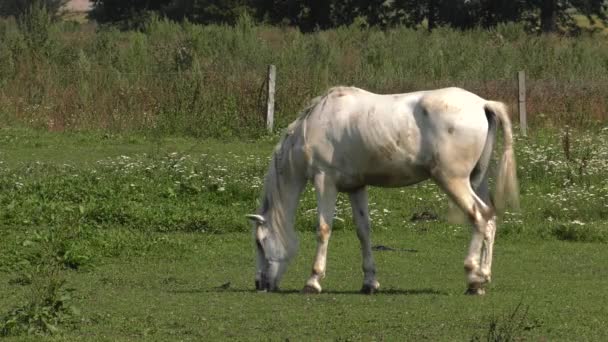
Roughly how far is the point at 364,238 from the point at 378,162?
771 millimetres

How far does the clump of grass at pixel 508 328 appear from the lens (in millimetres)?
8109

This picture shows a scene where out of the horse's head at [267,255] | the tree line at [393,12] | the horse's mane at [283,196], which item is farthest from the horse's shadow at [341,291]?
the tree line at [393,12]

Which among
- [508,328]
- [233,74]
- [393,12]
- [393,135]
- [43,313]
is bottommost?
[393,12]

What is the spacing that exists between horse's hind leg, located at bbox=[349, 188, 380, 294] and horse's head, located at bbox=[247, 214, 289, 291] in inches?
28.9

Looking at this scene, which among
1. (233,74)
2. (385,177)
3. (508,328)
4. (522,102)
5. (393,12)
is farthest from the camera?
(393,12)

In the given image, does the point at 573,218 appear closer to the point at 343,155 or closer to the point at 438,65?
the point at 343,155

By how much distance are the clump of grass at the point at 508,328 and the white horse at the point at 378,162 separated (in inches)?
62.2

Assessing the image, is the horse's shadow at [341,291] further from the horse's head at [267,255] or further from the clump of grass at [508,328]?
the clump of grass at [508,328]

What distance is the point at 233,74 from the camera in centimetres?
2688

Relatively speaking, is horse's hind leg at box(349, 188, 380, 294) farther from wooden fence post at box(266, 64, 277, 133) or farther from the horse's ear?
wooden fence post at box(266, 64, 277, 133)

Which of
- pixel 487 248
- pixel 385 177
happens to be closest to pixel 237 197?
pixel 385 177

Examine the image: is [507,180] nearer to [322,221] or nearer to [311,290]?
[322,221]

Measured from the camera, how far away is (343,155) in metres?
12.4

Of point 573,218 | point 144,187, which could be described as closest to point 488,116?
point 573,218
